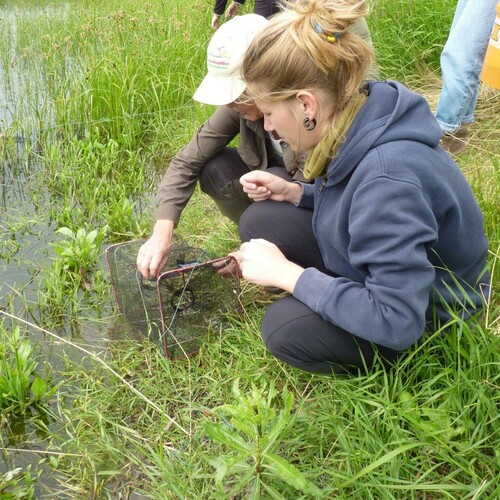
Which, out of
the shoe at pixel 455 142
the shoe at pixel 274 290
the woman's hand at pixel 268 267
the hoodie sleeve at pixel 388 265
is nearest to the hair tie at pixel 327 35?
the hoodie sleeve at pixel 388 265

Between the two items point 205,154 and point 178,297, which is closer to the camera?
point 178,297

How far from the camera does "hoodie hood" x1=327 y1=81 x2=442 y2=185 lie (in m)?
1.51

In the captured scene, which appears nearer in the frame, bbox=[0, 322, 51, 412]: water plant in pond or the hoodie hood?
the hoodie hood

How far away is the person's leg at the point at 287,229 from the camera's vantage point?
2234 millimetres

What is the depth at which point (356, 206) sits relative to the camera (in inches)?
60.2

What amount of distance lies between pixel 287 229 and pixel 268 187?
18 centimetres

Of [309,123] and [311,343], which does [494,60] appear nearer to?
[309,123]

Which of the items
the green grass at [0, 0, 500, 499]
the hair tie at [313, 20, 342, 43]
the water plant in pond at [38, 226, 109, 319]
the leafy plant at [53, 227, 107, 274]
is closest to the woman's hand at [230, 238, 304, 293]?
the green grass at [0, 0, 500, 499]

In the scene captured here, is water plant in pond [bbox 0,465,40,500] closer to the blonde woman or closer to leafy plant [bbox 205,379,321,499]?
leafy plant [bbox 205,379,321,499]

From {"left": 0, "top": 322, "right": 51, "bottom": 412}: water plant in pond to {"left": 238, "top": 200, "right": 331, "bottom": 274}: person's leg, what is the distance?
3.06 ft

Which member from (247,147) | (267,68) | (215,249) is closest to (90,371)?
(215,249)

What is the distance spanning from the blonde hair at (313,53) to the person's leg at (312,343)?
1.99 ft

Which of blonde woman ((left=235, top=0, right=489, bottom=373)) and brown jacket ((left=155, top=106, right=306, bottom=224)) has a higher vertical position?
blonde woman ((left=235, top=0, right=489, bottom=373))

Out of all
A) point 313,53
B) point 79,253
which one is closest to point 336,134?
point 313,53
